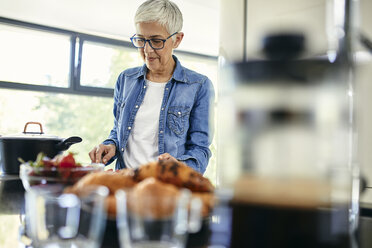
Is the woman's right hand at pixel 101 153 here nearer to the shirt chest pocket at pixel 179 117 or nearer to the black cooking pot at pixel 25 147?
the black cooking pot at pixel 25 147

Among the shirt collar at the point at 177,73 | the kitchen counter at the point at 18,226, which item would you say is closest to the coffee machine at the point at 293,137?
the kitchen counter at the point at 18,226

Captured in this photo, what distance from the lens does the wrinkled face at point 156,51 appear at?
1270 millimetres

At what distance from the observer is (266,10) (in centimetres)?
34

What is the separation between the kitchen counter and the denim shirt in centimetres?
55

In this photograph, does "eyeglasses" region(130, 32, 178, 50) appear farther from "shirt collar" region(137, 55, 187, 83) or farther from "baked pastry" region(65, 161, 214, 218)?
"baked pastry" region(65, 161, 214, 218)

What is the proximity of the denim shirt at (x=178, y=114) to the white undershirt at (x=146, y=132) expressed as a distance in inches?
0.9

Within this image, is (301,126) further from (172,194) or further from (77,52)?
(77,52)

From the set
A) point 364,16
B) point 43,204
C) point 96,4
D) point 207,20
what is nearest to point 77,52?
point 96,4

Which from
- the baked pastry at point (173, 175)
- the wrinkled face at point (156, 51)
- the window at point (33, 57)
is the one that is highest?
the window at point (33, 57)

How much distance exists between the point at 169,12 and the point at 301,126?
41.6 inches

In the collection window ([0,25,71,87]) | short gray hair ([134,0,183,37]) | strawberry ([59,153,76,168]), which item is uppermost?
window ([0,25,71,87])

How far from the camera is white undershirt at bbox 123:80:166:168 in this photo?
4.65ft

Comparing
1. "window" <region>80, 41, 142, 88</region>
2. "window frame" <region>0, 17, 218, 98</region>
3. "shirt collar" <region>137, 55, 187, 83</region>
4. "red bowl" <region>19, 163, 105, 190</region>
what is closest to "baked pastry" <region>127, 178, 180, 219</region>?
"red bowl" <region>19, 163, 105, 190</region>

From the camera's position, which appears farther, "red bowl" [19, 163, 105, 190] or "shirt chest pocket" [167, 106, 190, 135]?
"shirt chest pocket" [167, 106, 190, 135]
